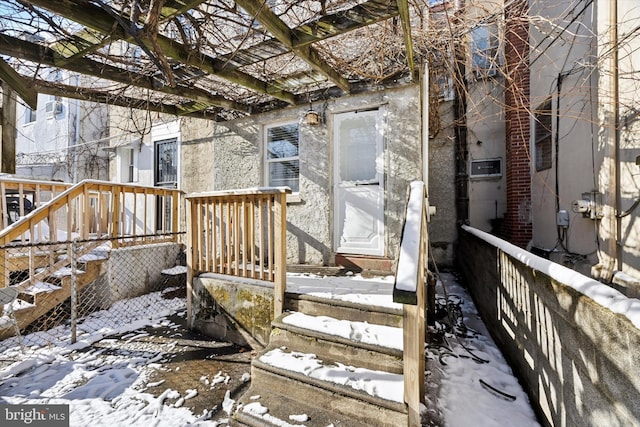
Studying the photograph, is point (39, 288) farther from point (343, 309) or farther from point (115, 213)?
point (343, 309)

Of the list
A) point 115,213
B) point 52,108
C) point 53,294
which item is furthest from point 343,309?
point 52,108

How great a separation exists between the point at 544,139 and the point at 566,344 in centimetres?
526

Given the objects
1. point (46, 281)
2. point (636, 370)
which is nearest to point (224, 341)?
point (46, 281)

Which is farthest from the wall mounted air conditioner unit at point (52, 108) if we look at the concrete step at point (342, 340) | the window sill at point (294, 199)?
the concrete step at point (342, 340)

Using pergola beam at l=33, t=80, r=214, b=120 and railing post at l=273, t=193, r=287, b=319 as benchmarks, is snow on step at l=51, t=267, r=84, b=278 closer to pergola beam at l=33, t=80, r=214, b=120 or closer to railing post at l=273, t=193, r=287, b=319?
pergola beam at l=33, t=80, r=214, b=120

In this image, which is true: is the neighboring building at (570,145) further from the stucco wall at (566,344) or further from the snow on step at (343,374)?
the snow on step at (343,374)

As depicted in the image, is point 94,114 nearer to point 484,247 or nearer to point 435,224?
point 435,224

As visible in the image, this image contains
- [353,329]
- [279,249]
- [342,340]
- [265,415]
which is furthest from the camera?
[279,249]

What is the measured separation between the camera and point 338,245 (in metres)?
4.60

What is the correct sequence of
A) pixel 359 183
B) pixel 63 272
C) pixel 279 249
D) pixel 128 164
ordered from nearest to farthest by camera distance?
pixel 279 249 → pixel 63 272 → pixel 359 183 → pixel 128 164

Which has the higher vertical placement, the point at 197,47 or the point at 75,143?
the point at 75,143

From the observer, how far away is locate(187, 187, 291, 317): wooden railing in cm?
305

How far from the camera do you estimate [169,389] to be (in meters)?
2.55

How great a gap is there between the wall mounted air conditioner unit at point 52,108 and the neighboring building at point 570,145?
556 inches
